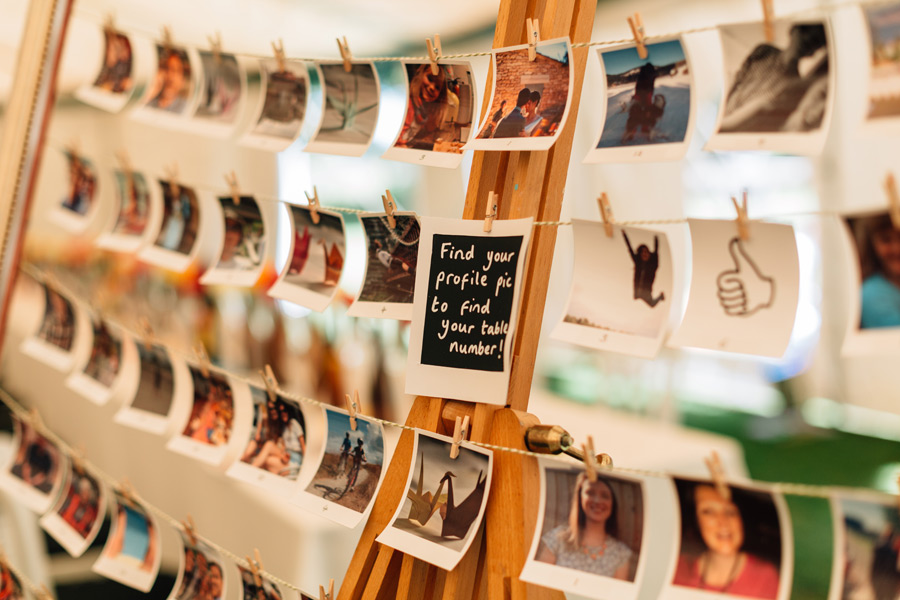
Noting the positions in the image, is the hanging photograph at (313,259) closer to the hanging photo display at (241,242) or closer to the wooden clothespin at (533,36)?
the hanging photo display at (241,242)

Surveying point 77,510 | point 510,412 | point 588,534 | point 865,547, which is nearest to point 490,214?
point 510,412

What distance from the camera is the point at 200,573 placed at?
0.96 m

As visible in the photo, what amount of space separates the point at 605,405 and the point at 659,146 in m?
3.18

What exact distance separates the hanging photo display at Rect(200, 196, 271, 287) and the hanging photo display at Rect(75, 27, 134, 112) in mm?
314

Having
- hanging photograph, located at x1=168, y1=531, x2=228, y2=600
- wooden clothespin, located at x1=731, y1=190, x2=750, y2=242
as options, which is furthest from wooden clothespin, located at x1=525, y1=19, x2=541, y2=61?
hanging photograph, located at x1=168, y1=531, x2=228, y2=600

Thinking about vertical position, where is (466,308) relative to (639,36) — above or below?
below

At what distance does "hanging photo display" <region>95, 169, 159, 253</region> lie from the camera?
3.55ft

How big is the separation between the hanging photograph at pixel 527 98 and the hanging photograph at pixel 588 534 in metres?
0.28

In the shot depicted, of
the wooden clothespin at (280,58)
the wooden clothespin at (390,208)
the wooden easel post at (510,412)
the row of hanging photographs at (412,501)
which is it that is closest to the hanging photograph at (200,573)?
the row of hanging photographs at (412,501)

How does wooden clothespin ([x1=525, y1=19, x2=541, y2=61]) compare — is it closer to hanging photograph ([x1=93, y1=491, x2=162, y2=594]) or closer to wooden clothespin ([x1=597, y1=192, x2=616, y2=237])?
wooden clothespin ([x1=597, y1=192, x2=616, y2=237])

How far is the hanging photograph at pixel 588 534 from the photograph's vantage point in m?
0.59

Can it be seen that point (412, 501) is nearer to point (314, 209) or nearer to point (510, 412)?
point (510, 412)

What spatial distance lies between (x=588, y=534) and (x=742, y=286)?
231 mm

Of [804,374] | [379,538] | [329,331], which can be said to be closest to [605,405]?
[804,374]
